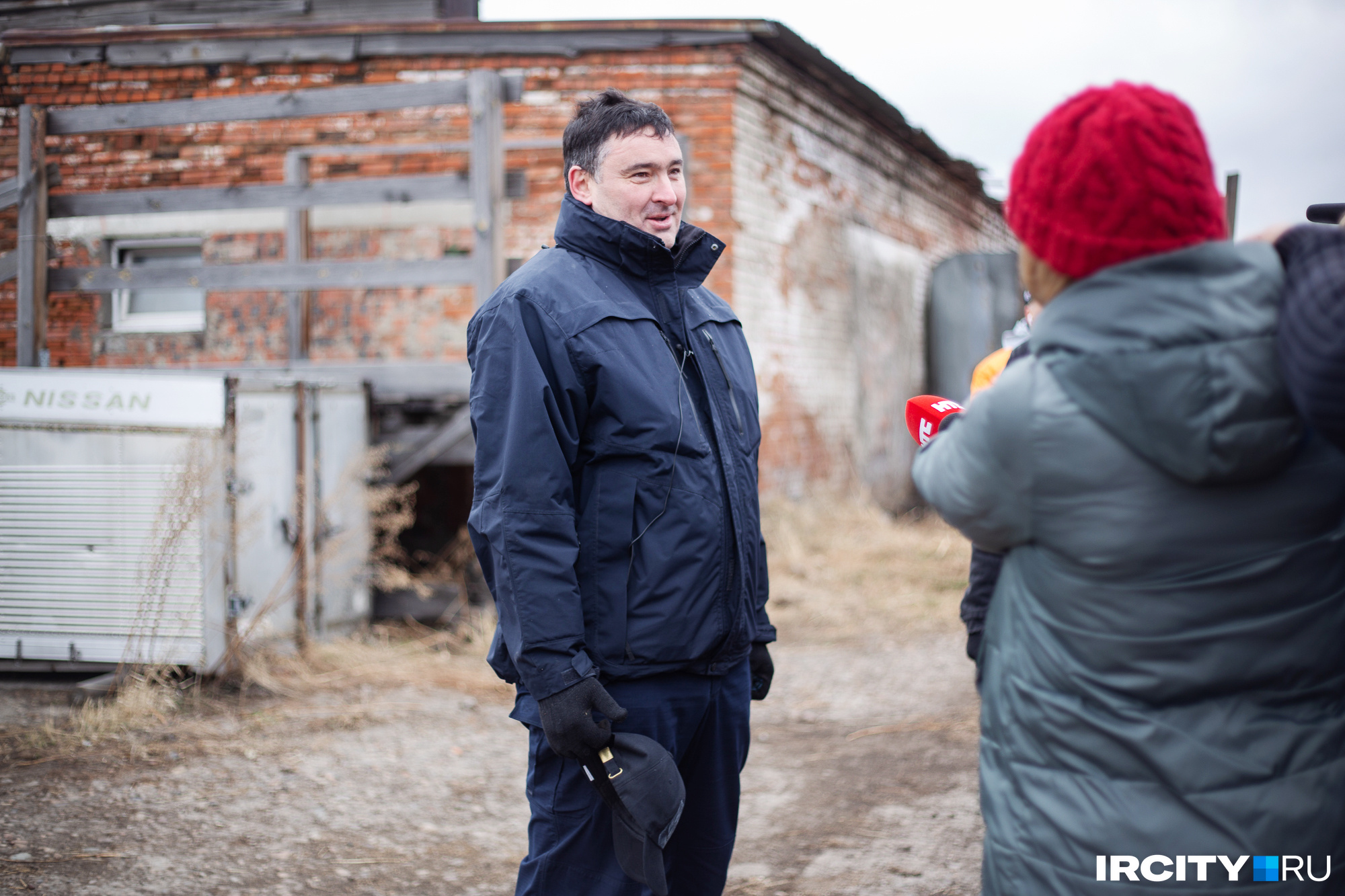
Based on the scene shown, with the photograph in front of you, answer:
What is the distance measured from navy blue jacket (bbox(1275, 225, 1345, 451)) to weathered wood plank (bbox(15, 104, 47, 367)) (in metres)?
5.96

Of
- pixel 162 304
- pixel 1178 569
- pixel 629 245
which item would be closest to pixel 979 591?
pixel 1178 569

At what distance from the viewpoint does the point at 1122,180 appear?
3.75 ft

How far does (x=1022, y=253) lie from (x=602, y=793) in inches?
44.9

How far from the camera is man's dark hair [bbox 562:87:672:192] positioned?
2066mm

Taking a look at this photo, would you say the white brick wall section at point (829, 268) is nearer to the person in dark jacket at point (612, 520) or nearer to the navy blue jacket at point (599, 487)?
the person in dark jacket at point (612, 520)

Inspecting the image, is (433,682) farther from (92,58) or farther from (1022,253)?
(92,58)

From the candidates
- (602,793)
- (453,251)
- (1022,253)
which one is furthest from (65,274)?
(1022,253)

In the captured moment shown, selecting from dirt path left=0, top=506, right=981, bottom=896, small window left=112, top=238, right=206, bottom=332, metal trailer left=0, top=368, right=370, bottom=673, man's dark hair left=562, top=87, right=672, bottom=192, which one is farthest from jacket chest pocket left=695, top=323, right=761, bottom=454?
small window left=112, top=238, right=206, bottom=332

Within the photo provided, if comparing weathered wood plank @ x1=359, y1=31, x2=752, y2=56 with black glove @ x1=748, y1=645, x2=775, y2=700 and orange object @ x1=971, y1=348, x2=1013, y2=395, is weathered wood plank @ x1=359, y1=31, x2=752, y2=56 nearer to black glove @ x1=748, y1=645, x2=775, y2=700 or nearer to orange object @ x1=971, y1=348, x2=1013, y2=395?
orange object @ x1=971, y1=348, x2=1013, y2=395

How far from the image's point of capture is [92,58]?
802 centimetres

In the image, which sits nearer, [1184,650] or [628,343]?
[1184,650]

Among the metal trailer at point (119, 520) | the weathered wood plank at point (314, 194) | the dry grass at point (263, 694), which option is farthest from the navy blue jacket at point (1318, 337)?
the weathered wood plank at point (314, 194)

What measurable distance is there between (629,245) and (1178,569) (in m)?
1.21

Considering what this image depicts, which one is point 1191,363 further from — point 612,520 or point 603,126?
point 603,126
